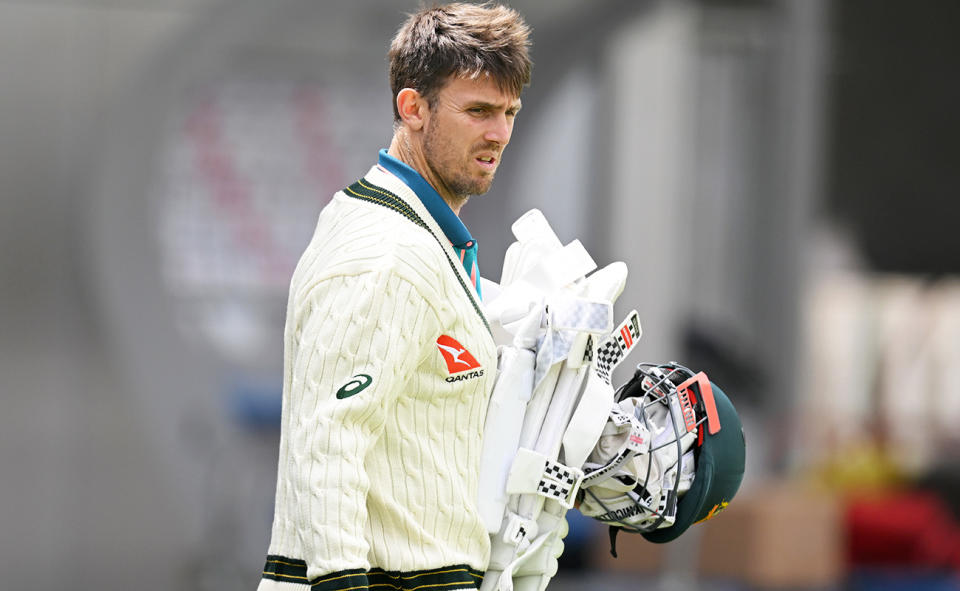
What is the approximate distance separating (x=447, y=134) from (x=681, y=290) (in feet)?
17.3

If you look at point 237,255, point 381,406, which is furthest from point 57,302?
point 381,406

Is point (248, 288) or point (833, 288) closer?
point (248, 288)

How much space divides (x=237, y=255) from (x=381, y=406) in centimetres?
496

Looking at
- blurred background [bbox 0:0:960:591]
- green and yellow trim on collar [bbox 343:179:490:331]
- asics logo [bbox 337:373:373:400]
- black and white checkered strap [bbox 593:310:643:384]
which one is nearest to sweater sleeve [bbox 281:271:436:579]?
asics logo [bbox 337:373:373:400]

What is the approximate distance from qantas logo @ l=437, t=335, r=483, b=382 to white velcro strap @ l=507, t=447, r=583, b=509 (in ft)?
0.59

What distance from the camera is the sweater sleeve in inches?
67.7

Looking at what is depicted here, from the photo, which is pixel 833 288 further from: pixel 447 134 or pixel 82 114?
pixel 447 134

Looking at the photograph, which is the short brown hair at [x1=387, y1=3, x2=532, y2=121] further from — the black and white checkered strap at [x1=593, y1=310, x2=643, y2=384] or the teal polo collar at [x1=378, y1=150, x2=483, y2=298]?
the black and white checkered strap at [x1=593, y1=310, x2=643, y2=384]

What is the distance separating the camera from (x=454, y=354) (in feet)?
6.27

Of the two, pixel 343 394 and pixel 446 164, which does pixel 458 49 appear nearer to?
pixel 446 164

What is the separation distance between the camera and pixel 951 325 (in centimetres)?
1084

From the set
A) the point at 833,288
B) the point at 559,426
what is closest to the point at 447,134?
the point at 559,426

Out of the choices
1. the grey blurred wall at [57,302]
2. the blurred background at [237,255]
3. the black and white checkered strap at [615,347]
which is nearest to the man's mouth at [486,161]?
the black and white checkered strap at [615,347]

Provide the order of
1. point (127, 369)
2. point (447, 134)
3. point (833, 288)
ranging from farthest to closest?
point (833, 288)
point (127, 369)
point (447, 134)
